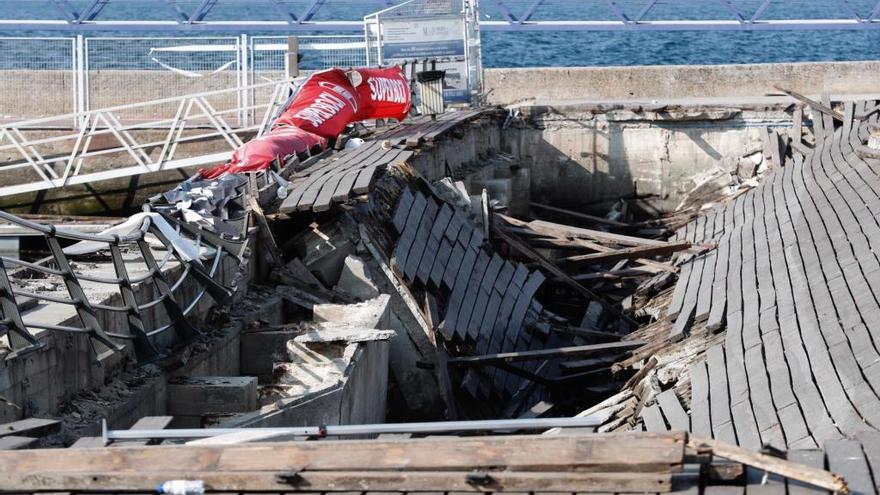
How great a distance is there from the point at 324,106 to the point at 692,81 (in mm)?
12180

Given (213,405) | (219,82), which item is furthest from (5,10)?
(213,405)

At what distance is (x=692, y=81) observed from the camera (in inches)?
1192

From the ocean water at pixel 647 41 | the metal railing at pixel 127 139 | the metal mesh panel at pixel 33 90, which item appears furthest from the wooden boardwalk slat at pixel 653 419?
the ocean water at pixel 647 41

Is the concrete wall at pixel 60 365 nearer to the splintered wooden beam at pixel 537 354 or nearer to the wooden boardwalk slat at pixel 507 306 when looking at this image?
the splintered wooden beam at pixel 537 354

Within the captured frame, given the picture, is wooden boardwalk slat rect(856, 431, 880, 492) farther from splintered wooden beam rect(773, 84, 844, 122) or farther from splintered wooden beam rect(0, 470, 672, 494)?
splintered wooden beam rect(773, 84, 844, 122)

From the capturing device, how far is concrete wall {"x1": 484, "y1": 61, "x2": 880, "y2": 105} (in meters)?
29.9

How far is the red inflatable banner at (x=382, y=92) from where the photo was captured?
21.9 metres

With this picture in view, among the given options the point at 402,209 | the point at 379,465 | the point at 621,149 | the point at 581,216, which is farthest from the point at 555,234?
the point at 379,465

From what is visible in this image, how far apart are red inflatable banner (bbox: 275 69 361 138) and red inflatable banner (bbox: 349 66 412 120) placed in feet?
1.27

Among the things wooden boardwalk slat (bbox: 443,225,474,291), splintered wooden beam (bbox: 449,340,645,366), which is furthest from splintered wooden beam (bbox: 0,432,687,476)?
wooden boardwalk slat (bbox: 443,225,474,291)

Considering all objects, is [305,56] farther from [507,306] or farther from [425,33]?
[507,306]

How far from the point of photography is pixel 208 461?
6.93 meters

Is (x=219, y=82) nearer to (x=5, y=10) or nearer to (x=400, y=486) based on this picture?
(x=400, y=486)

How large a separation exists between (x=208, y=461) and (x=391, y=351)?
822cm
